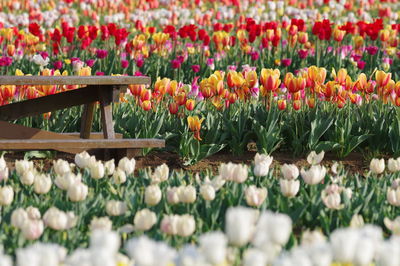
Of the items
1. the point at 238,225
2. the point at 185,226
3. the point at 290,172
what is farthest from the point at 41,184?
the point at 238,225

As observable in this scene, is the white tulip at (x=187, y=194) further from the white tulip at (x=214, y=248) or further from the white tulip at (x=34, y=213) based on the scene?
the white tulip at (x=214, y=248)

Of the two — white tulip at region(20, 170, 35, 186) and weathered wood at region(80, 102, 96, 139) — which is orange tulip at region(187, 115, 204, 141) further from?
white tulip at region(20, 170, 35, 186)

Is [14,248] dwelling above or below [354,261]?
below

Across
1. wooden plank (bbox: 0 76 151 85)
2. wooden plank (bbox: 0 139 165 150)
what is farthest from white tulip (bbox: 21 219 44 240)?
wooden plank (bbox: 0 76 151 85)

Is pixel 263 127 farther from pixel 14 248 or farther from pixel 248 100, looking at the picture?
pixel 14 248

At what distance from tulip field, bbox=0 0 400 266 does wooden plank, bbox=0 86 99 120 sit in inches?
11.9

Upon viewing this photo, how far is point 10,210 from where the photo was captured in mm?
3787

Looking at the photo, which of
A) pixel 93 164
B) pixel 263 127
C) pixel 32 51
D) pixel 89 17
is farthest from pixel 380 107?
pixel 89 17

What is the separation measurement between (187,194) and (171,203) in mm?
105

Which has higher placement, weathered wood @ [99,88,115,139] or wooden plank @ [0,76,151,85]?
wooden plank @ [0,76,151,85]

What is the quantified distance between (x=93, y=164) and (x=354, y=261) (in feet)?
6.58

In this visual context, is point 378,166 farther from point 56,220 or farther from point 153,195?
A: point 56,220

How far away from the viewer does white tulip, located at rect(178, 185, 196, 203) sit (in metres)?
3.66

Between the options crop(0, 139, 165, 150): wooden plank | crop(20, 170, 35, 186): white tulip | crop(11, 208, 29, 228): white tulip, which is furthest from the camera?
crop(0, 139, 165, 150): wooden plank
